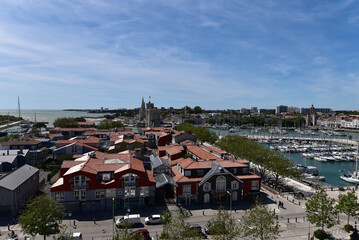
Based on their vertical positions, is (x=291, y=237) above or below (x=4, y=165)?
below

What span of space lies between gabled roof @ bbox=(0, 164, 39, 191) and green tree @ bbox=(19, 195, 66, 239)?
10.0 meters

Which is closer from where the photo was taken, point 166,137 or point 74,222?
point 74,222

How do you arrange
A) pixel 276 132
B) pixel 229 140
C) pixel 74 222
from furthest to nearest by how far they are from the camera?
pixel 276 132 < pixel 229 140 < pixel 74 222

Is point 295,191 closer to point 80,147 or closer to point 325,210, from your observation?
point 325,210

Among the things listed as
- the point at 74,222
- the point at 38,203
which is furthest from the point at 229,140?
the point at 38,203

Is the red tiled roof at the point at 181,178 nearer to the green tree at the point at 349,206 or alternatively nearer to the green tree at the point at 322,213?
the green tree at the point at 322,213

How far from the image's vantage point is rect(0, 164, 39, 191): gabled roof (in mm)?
29544

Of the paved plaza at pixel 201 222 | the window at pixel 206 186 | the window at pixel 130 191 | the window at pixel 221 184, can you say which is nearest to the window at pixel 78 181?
the paved plaza at pixel 201 222

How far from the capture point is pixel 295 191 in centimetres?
4041

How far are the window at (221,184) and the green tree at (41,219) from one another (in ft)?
64.4

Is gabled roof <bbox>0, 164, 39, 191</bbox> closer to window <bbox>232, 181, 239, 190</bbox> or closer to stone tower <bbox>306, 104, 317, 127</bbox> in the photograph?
window <bbox>232, 181, 239, 190</bbox>

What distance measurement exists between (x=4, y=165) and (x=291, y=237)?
42.9m

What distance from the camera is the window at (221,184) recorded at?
3397 cm

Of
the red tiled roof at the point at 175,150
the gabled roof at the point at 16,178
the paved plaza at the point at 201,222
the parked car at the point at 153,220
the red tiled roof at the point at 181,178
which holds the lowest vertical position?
the paved plaza at the point at 201,222
